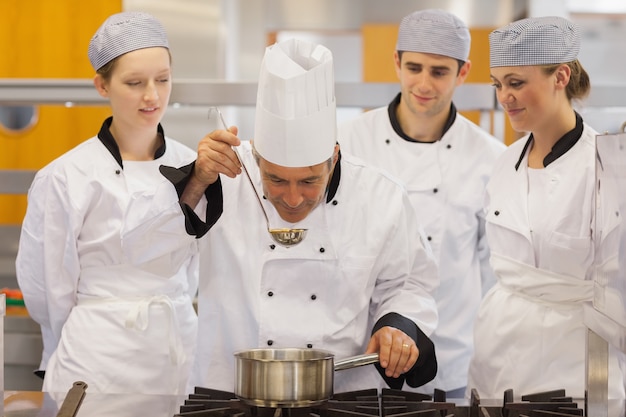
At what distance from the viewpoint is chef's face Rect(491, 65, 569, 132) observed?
2.07m

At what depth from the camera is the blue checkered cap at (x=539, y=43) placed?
2062 mm

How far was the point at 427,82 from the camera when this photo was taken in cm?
253

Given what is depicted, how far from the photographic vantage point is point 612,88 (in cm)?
278

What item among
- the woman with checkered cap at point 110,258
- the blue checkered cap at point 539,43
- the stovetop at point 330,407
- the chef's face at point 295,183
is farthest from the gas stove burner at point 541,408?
the woman with checkered cap at point 110,258

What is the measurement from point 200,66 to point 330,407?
3277 mm

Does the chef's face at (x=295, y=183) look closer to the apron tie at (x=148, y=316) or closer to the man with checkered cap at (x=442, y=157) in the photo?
the apron tie at (x=148, y=316)

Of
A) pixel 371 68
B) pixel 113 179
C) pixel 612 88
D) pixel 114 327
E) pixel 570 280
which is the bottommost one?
pixel 114 327

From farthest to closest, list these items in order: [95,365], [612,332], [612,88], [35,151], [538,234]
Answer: [35,151] < [612,88] < [95,365] < [538,234] < [612,332]

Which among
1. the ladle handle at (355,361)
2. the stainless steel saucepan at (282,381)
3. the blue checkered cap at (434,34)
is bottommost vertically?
the stainless steel saucepan at (282,381)

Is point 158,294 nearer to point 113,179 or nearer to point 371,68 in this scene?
point 113,179

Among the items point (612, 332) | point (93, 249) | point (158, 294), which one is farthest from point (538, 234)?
point (93, 249)

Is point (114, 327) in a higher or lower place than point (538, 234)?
lower

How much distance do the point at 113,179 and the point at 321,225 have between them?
0.69 metres

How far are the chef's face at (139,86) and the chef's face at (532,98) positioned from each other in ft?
2.98
